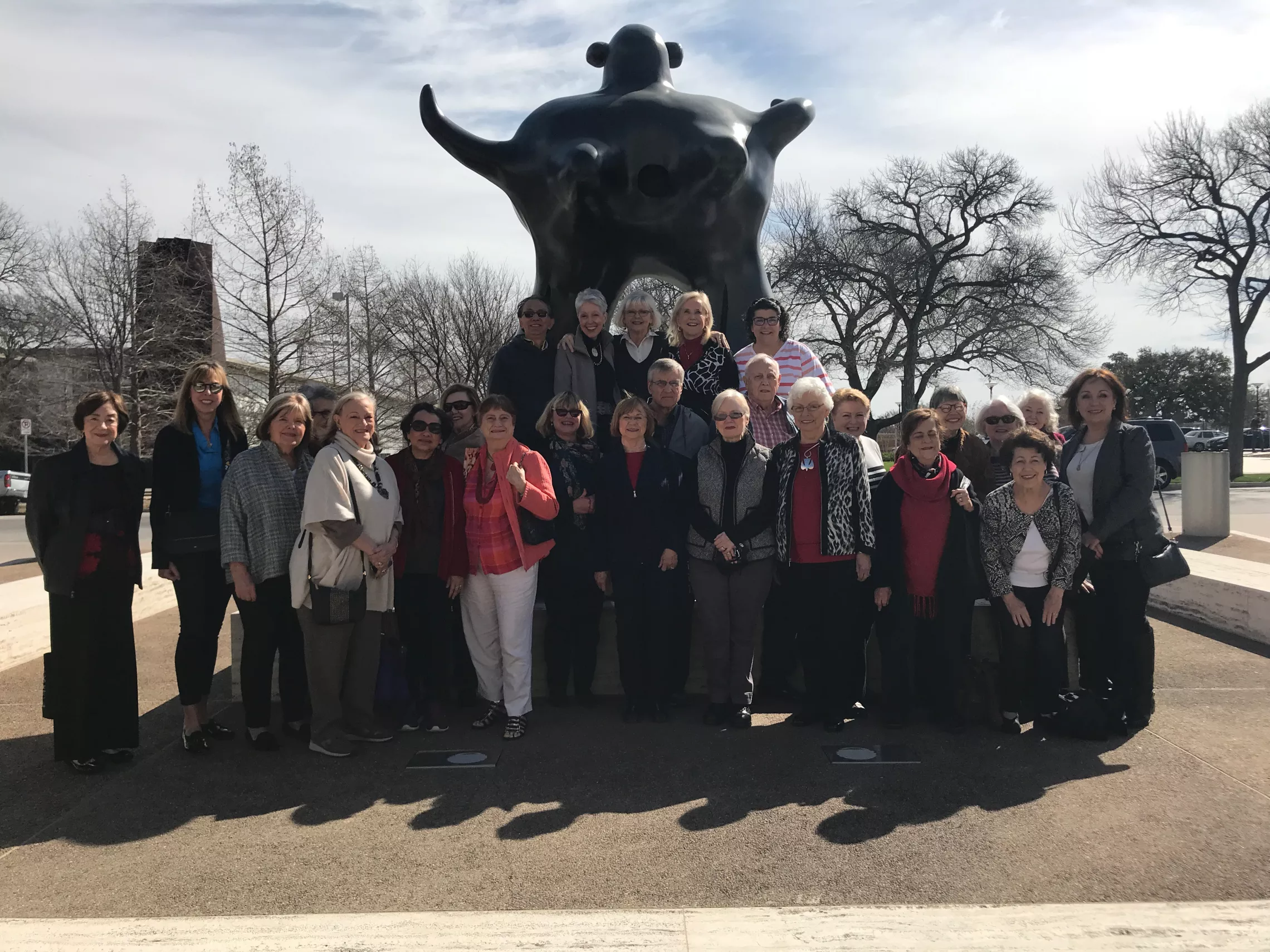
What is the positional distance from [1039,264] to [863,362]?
221 inches

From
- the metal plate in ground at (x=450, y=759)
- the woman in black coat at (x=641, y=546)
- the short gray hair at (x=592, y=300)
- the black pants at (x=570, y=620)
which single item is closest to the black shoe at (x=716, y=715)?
the woman in black coat at (x=641, y=546)

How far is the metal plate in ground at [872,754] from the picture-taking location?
3.47m

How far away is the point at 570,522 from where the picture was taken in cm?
412

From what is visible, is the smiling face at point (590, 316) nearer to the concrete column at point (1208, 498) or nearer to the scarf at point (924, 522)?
the scarf at point (924, 522)

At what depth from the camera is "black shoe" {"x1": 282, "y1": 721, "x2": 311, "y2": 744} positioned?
3920 millimetres

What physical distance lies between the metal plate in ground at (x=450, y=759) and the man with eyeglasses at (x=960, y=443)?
8.50 ft

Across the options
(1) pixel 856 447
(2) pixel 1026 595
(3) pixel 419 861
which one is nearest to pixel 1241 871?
(2) pixel 1026 595

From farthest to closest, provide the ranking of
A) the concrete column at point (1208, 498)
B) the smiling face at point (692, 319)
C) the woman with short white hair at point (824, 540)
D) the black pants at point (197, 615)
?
1. the concrete column at point (1208, 498)
2. the smiling face at point (692, 319)
3. the woman with short white hair at point (824, 540)
4. the black pants at point (197, 615)

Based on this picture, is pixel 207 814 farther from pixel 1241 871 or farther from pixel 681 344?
pixel 1241 871

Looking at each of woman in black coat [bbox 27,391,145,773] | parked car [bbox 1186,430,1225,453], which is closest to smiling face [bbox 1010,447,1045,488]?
woman in black coat [bbox 27,391,145,773]

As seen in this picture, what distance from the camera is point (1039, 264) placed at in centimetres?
2481

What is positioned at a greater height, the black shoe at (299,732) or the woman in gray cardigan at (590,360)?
the woman in gray cardigan at (590,360)

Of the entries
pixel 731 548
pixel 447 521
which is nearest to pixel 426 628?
pixel 447 521

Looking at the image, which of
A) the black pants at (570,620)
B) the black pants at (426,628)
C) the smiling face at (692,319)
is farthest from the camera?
the smiling face at (692,319)
